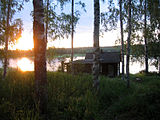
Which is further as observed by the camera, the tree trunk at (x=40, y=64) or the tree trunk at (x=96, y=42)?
the tree trunk at (x=96, y=42)

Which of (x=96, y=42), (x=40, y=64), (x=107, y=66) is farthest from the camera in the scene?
(x=107, y=66)

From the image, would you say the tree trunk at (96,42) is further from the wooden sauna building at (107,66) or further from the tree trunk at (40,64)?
the wooden sauna building at (107,66)

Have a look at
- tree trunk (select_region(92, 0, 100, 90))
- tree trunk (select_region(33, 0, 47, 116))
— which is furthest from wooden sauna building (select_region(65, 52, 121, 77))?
tree trunk (select_region(33, 0, 47, 116))

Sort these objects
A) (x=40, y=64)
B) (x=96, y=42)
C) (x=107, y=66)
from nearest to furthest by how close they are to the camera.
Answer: (x=40, y=64), (x=96, y=42), (x=107, y=66)

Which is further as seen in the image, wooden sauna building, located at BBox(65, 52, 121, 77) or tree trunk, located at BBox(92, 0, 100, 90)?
wooden sauna building, located at BBox(65, 52, 121, 77)

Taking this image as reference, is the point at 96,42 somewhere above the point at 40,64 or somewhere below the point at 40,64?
above

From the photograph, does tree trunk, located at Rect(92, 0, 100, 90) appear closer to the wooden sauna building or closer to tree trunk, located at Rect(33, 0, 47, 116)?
tree trunk, located at Rect(33, 0, 47, 116)

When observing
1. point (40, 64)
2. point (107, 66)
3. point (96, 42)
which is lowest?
point (107, 66)

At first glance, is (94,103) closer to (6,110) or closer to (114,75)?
(6,110)

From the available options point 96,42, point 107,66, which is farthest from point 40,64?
point 107,66

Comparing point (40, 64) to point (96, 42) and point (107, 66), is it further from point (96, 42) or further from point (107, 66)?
point (107, 66)

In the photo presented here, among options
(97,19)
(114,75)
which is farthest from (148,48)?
(97,19)

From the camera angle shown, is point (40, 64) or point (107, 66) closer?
point (40, 64)

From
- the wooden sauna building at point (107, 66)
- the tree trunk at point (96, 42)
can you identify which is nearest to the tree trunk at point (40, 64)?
the tree trunk at point (96, 42)
